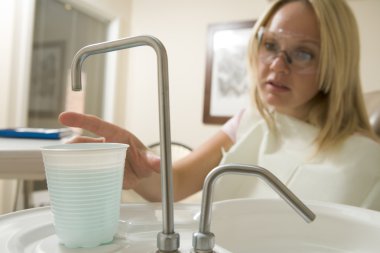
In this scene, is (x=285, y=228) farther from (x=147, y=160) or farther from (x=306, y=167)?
(x=306, y=167)

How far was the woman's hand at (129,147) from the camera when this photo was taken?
555 mm

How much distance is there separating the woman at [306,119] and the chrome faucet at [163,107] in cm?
44

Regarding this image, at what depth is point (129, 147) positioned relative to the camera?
58 cm

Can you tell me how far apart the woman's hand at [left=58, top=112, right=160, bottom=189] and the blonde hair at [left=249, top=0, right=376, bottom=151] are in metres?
0.50

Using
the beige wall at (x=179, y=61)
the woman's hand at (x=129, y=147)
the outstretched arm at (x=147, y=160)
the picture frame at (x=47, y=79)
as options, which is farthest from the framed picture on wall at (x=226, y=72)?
the woman's hand at (x=129, y=147)

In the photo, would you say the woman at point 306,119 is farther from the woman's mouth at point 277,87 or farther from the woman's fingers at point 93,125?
the woman's fingers at point 93,125

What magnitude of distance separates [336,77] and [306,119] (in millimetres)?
156

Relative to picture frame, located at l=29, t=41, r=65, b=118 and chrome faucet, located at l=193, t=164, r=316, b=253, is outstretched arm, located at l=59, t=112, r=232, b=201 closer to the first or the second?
chrome faucet, located at l=193, t=164, r=316, b=253

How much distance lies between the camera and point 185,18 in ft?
8.05

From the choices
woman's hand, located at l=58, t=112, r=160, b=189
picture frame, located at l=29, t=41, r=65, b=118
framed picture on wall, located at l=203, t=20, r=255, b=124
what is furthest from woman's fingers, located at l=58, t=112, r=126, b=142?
framed picture on wall, located at l=203, t=20, r=255, b=124

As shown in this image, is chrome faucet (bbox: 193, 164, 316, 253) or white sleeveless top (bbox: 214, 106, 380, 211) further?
white sleeveless top (bbox: 214, 106, 380, 211)

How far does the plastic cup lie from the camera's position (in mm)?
342

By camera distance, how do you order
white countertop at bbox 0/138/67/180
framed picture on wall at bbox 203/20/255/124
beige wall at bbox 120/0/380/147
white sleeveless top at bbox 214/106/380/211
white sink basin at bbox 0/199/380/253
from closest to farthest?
1. white sink basin at bbox 0/199/380/253
2. white countertop at bbox 0/138/67/180
3. white sleeveless top at bbox 214/106/380/211
4. framed picture on wall at bbox 203/20/255/124
5. beige wall at bbox 120/0/380/147

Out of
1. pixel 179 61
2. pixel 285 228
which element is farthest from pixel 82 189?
pixel 179 61
